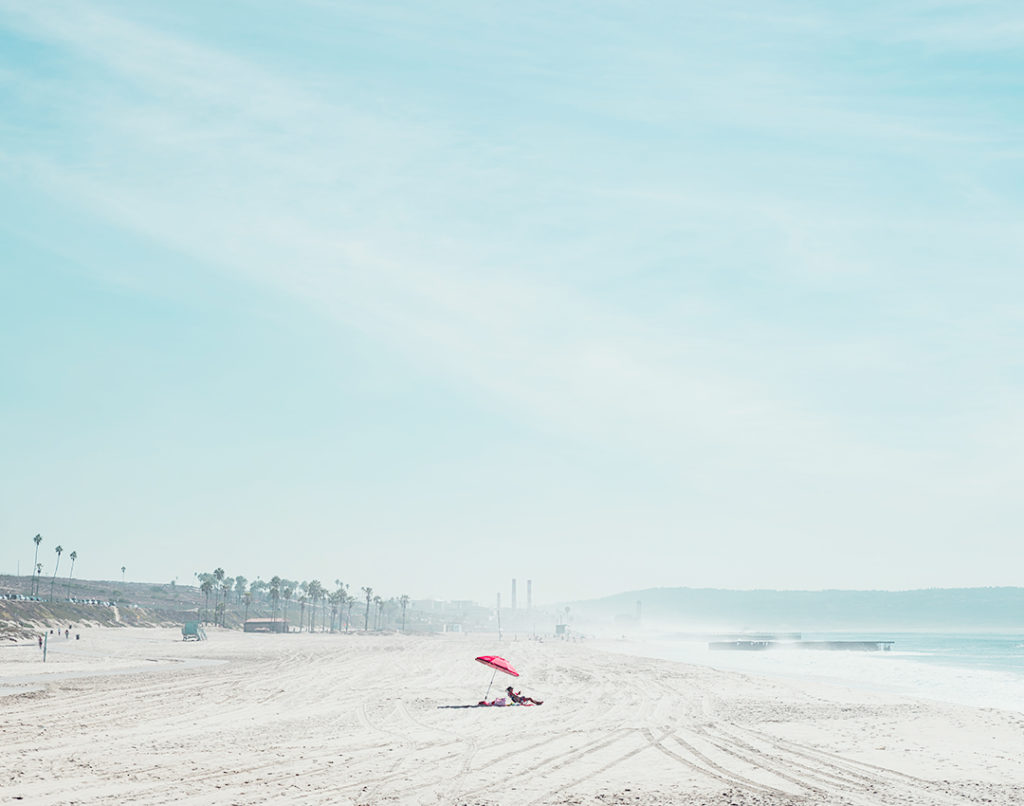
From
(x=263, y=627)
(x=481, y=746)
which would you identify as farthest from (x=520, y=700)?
(x=263, y=627)

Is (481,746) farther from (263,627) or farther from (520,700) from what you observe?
(263,627)

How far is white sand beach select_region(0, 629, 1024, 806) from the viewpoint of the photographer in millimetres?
15492

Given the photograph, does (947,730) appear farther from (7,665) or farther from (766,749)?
(7,665)

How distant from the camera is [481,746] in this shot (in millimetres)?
20672

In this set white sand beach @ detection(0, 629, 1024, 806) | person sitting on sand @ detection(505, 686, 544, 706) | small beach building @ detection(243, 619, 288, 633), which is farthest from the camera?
small beach building @ detection(243, 619, 288, 633)

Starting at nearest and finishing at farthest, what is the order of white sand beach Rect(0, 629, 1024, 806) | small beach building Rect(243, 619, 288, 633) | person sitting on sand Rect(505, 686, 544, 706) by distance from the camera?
white sand beach Rect(0, 629, 1024, 806), person sitting on sand Rect(505, 686, 544, 706), small beach building Rect(243, 619, 288, 633)

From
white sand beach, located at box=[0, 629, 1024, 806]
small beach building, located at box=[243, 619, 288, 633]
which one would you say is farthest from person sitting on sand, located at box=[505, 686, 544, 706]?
small beach building, located at box=[243, 619, 288, 633]

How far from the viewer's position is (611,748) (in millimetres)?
20828

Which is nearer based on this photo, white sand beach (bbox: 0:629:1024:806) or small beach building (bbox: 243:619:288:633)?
white sand beach (bbox: 0:629:1024:806)

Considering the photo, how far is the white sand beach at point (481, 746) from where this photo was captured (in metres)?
15.5

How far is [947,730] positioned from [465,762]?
15883mm

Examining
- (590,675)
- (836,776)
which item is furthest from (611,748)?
(590,675)

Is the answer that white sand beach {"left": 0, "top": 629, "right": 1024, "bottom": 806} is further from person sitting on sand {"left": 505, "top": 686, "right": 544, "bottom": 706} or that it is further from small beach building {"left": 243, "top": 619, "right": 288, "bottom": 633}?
small beach building {"left": 243, "top": 619, "right": 288, "bottom": 633}

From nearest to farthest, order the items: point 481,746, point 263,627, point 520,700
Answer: point 481,746, point 520,700, point 263,627
